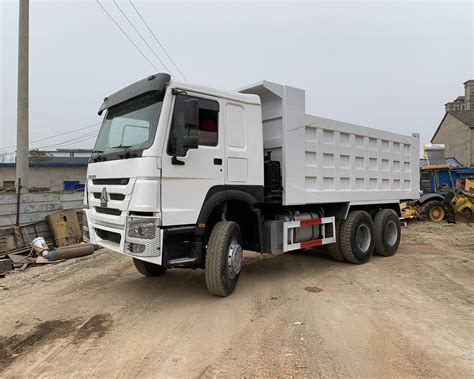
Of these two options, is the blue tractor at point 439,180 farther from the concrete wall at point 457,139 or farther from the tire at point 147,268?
the concrete wall at point 457,139

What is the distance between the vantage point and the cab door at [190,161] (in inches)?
179

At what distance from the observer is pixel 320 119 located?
657cm

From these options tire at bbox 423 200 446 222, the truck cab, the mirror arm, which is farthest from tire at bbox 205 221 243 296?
tire at bbox 423 200 446 222

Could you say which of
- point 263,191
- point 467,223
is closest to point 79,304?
point 263,191

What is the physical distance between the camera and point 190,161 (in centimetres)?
477

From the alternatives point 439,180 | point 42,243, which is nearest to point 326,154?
point 42,243

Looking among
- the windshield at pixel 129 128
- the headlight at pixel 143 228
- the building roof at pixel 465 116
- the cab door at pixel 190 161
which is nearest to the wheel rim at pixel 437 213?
the cab door at pixel 190 161

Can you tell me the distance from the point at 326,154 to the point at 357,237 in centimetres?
199

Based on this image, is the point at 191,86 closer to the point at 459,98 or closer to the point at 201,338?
the point at 201,338

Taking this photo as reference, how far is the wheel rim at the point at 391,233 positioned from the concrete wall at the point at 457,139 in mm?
26070

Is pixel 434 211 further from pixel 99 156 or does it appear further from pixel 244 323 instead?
pixel 99 156

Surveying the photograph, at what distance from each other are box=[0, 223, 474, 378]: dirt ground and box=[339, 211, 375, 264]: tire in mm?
336

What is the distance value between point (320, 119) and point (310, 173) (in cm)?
100

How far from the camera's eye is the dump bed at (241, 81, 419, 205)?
600 centimetres
